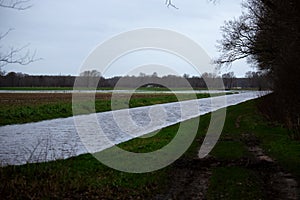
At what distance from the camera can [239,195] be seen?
800 centimetres

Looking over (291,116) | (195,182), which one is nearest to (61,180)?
(195,182)

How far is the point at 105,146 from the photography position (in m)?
16.5

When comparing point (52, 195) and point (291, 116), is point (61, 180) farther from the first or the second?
point (291, 116)

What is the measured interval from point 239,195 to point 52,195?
4.15m

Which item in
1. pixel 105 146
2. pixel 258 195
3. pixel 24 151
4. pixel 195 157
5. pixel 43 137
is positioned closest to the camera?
pixel 258 195

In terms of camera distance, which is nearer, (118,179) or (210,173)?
(118,179)

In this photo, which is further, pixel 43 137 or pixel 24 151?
pixel 43 137

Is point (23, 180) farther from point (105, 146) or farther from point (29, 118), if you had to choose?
point (29, 118)

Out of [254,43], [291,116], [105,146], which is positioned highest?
[254,43]

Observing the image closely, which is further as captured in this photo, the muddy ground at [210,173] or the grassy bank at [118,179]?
the grassy bank at [118,179]

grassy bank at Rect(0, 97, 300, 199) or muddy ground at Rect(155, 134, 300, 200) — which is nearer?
muddy ground at Rect(155, 134, 300, 200)

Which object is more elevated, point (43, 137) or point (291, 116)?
point (291, 116)

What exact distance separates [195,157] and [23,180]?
5889 millimetres

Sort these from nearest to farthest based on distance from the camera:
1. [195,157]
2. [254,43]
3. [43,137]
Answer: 1. [195,157]
2. [43,137]
3. [254,43]
